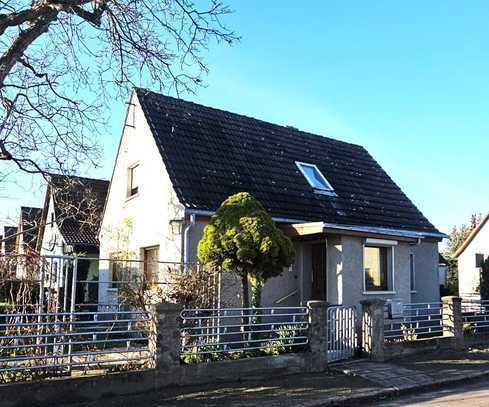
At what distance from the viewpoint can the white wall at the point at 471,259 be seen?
2888cm

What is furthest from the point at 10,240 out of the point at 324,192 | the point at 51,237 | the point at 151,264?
the point at 324,192

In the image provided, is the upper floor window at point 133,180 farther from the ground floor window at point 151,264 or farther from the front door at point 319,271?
the front door at point 319,271

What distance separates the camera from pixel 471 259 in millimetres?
29344

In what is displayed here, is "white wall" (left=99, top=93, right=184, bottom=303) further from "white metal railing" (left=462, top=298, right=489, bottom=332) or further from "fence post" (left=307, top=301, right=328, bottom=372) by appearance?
"white metal railing" (left=462, top=298, right=489, bottom=332)

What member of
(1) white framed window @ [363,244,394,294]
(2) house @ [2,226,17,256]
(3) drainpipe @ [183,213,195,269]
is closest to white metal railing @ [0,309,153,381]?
(2) house @ [2,226,17,256]

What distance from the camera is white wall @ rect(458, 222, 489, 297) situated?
28875mm

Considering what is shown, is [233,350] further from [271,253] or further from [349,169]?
[349,169]

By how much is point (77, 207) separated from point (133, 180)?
7.40 ft

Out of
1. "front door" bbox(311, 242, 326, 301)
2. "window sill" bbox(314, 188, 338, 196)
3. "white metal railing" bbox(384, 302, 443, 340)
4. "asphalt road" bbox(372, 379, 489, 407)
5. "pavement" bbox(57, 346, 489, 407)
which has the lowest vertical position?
"asphalt road" bbox(372, 379, 489, 407)

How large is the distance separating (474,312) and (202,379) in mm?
9314

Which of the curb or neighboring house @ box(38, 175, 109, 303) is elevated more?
neighboring house @ box(38, 175, 109, 303)

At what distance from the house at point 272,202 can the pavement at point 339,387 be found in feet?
9.07

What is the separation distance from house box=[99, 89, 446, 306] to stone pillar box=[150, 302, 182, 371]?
4170mm

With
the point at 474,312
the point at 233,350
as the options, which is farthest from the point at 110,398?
the point at 474,312
